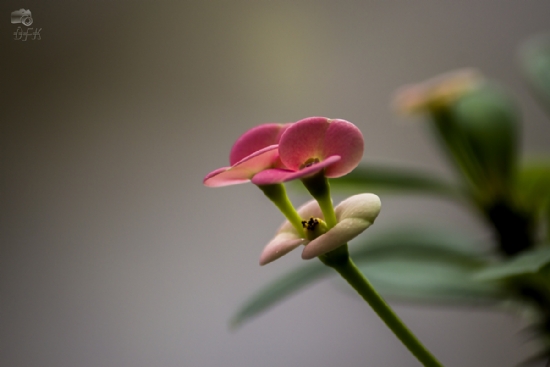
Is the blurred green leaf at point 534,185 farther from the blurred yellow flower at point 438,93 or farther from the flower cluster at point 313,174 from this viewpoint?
the flower cluster at point 313,174

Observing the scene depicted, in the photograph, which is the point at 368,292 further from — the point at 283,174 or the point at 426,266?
the point at 426,266

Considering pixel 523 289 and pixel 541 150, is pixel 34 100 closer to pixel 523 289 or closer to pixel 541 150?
pixel 523 289

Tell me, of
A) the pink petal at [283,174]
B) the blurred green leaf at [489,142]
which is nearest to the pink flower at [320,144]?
the pink petal at [283,174]

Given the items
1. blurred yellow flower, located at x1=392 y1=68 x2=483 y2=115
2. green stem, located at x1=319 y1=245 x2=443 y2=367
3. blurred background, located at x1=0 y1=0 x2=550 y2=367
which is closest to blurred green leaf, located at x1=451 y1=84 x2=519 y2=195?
blurred yellow flower, located at x1=392 y1=68 x2=483 y2=115

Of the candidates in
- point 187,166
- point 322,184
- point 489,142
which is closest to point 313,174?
point 322,184

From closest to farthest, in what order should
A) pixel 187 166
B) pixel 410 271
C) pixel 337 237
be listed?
pixel 337 237 → pixel 410 271 → pixel 187 166

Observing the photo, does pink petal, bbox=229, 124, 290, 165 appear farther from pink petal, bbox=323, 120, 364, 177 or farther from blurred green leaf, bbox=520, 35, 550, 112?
blurred green leaf, bbox=520, 35, 550, 112

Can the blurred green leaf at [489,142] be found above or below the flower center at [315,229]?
below

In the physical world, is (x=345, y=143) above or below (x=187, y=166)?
below
